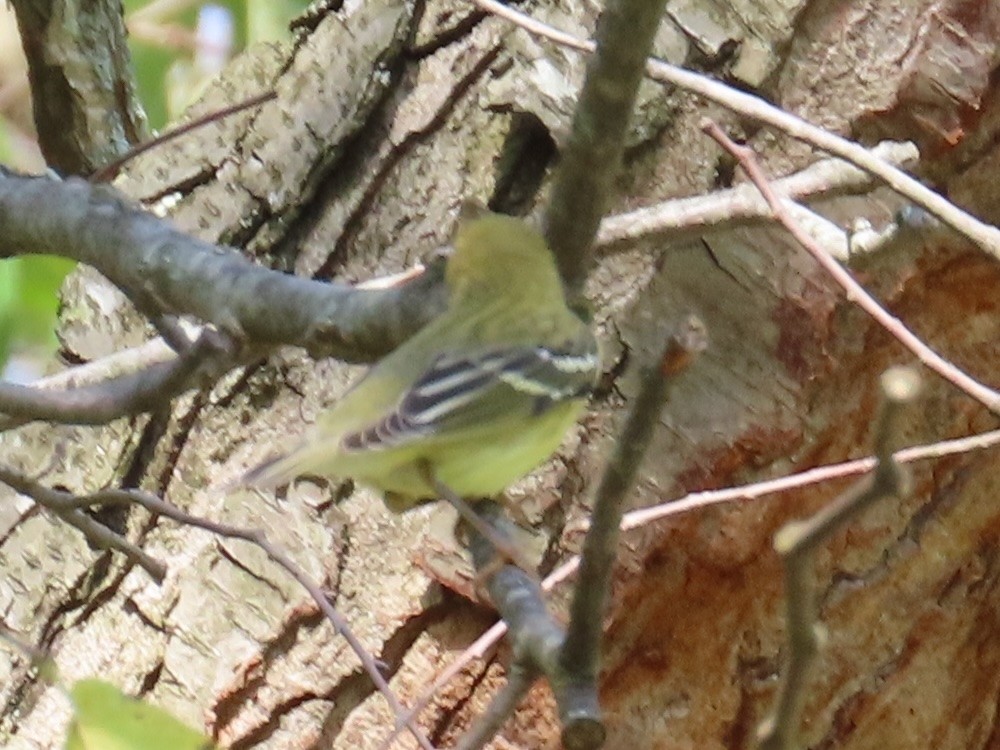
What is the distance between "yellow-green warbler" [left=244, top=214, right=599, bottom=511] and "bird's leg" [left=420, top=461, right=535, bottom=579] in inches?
1.4

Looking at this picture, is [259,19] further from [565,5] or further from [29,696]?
[29,696]

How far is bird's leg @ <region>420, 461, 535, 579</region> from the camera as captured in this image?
1570mm

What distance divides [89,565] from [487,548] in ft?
2.27

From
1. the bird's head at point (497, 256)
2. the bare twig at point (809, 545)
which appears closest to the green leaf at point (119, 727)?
the bare twig at point (809, 545)

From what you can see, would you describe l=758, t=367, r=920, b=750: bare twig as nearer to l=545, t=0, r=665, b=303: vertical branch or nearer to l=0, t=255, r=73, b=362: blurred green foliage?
l=545, t=0, r=665, b=303: vertical branch

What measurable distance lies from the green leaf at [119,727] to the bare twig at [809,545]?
0.48 meters

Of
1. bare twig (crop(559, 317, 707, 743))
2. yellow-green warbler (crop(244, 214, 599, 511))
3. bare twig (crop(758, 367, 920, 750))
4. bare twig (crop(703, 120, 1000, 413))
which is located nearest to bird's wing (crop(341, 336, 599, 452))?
yellow-green warbler (crop(244, 214, 599, 511))

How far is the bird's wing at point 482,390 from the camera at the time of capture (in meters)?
1.80

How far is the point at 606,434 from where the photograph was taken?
1958mm

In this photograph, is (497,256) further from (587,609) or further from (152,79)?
(152,79)

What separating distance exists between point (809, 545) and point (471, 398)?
1.21 meters

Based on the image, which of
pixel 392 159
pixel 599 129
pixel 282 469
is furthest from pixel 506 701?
pixel 392 159

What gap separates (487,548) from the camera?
173cm

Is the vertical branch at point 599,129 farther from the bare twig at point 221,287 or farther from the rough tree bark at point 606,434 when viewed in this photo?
the rough tree bark at point 606,434
